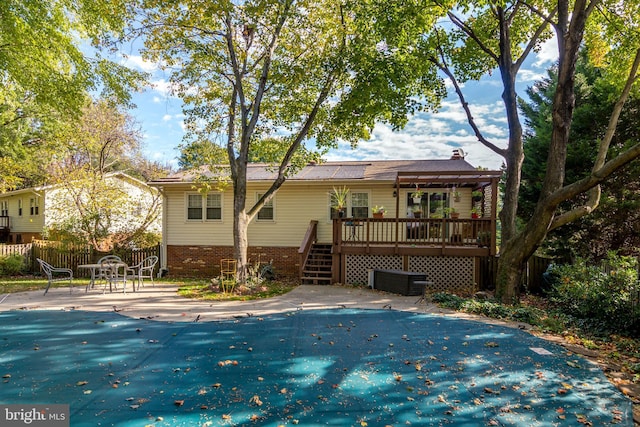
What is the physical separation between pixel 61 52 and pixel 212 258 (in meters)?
8.11

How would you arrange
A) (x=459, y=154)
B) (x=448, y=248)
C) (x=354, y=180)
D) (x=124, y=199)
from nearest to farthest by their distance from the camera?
1. (x=448, y=248)
2. (x=354, y=180)
3. (x=459, y=154)
4. (x=124, y=199)

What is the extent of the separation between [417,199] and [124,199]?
1265 centimetres

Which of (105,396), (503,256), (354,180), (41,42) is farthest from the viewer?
(354,180)

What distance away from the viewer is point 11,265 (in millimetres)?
13867

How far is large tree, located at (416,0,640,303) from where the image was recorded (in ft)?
25.9

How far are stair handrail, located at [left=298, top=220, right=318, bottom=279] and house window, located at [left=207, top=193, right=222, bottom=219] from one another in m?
3.78

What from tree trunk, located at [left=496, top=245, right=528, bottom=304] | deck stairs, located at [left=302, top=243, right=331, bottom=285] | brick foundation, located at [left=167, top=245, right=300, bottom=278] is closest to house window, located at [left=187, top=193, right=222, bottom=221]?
brick foundation, located at [left=167, top=245, right=300, bottom=278]

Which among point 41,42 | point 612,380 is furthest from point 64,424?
point 41,42

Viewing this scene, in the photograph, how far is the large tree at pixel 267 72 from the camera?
9.55m

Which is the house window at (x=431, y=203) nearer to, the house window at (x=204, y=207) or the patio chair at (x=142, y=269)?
the house window at (x=204, y=207)

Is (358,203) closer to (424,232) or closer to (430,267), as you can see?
(424,232)

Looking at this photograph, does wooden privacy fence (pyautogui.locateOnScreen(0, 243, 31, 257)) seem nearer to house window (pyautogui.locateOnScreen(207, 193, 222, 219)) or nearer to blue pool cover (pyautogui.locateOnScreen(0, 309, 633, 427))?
house window (pyautogui.locateOnScreen(207, 193, 222, 219))

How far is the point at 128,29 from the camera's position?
32.8ft

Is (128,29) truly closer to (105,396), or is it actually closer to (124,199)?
(124,199)
